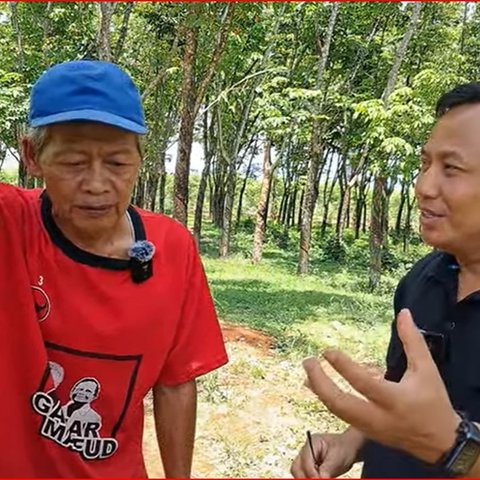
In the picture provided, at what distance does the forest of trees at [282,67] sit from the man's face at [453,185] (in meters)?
6.65

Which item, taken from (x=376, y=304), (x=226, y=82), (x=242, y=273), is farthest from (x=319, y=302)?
(x=226, y=82)

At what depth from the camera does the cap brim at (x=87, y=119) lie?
119cm

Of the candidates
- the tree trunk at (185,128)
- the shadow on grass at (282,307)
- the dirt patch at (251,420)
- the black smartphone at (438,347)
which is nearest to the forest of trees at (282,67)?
the tree trunk at (185,128)

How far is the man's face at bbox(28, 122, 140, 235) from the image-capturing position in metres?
1.22

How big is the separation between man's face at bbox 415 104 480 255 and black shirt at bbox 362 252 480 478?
0.10 metres

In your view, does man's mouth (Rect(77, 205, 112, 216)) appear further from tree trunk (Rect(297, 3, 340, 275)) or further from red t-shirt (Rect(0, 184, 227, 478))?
tree trunk (Rect(297, 3, 340, 275))

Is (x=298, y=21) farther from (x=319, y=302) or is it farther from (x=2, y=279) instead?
(x=2, y=279)

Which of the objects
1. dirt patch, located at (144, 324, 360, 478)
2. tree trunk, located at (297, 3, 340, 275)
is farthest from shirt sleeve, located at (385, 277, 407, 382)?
tree trunk, located at (297, 3, 340, 275)

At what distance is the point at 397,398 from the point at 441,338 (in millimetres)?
419

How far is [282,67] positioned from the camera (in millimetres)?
12289

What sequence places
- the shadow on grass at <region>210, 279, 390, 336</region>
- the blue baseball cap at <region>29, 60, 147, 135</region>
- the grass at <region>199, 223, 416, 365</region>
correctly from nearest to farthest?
1. the blue baseball cap at <region>29, 60, 147, 135</region>
2. the grass at <region>199, 223, 416, 365</region>
3. the shadow on grass at <region>210, 279, 390, 336</region>

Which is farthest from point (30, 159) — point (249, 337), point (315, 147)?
point (315, 147)

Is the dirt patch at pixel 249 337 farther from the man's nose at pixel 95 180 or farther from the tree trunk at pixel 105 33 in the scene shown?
the man's nose at pixel 95 180

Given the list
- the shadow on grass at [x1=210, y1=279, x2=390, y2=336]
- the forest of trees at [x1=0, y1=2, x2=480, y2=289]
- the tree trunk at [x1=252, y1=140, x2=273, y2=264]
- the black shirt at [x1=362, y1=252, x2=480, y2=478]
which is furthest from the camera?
the tree trunk at [x1=252, y1=140, x2=273, y2=264]
